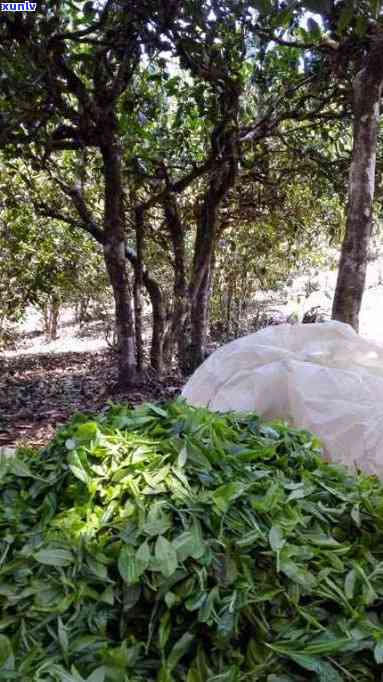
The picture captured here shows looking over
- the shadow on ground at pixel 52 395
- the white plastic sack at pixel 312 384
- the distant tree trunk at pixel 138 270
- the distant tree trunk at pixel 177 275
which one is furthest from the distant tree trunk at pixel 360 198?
the distant tree trunk at pixel 177 275

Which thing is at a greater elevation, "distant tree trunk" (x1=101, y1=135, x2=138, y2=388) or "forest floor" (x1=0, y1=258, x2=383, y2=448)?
"distant tree trunk" (x1=101, y1=135, x2=138, y2=388)

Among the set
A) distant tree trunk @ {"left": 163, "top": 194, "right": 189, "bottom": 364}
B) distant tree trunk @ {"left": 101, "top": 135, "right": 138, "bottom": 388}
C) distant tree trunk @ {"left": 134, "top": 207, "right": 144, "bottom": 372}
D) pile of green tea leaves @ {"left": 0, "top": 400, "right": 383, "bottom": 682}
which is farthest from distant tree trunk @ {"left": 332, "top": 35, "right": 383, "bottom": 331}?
distant tree trunk @ {"left": 163, "top": 194, "right": 189, "bottom": 364}

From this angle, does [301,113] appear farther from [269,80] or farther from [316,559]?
[316,559]

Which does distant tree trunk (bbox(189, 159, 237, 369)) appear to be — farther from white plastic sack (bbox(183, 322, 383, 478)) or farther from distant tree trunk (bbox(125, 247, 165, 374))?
white plastic sack (bbox(183, 322, 383, 478))

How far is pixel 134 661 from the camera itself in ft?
3.41

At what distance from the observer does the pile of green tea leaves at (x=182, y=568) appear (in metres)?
1.05

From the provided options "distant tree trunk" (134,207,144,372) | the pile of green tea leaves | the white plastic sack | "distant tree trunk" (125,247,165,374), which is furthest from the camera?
"distant tree trunk" (125,247,165,374)

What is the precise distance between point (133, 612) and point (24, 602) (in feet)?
0.69

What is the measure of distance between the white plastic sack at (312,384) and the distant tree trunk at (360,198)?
24.5 inches

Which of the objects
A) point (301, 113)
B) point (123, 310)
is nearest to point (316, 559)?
point (123, 310)

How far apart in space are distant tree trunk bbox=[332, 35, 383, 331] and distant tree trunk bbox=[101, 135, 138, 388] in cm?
175

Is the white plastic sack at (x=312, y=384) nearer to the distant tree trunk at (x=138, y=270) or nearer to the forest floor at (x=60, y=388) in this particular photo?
the forest floor at (x=60, y=388)

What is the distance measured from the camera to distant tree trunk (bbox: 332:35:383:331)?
115 inches

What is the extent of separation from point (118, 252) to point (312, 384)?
247 centimetres
